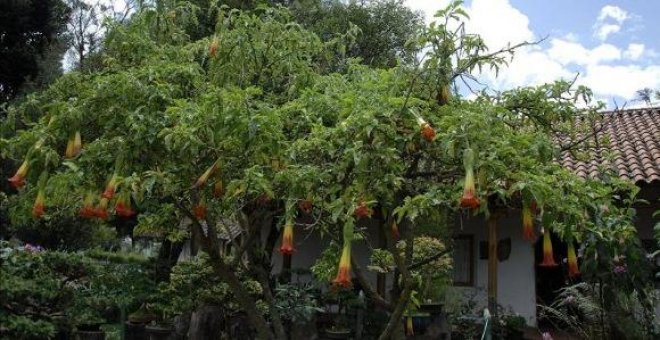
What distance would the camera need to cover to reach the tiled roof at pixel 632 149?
8.63 m

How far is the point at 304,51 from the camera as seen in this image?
17.8ft

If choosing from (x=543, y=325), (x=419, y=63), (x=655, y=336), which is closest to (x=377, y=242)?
(x=543, y=325)

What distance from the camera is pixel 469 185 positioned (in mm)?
2922

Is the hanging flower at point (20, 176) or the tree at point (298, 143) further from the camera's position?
the hanging flower at point (20, 176)

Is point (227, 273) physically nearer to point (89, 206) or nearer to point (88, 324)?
point (89, 206)

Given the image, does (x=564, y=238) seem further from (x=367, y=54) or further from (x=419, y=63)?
(x=367, y=54)

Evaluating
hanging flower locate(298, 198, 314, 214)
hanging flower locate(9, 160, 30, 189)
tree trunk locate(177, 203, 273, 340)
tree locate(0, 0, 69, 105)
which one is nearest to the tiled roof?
tree trunk locate(177, 203, 273, 340)

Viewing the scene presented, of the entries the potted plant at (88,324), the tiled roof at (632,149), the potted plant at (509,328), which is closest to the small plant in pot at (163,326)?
the potted plant at (88,324)

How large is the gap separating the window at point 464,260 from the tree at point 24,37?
1030 cm

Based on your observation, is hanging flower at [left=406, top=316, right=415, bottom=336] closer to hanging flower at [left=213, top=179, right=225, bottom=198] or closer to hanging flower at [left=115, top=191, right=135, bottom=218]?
hanging flower at [left=213, top=179, right=225, bottom=198]

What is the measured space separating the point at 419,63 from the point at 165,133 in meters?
1.67

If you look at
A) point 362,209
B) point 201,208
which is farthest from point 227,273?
point 362,209

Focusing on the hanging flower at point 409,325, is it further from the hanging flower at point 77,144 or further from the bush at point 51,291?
the hanging flower at point 77,144

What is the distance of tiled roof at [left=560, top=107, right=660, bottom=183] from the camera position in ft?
28.3
